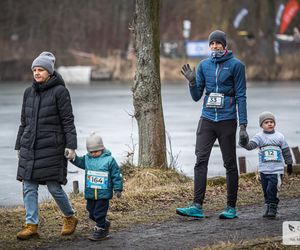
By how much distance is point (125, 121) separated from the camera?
24234 millimetres

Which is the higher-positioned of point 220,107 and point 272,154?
point 220,107

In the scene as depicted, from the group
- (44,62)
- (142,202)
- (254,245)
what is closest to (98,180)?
(44,62)

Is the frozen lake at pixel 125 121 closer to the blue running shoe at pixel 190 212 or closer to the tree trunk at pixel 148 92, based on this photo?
the tree trunk at pixel 148 92

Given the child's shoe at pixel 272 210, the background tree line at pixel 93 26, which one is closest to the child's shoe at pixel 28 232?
the child's shoe at pixel 272 210

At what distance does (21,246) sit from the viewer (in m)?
8.20

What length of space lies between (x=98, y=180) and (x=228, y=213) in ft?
5.64

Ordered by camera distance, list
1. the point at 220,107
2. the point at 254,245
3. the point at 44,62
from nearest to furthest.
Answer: the point at 254,245
the point at 44,62
the point at 220,107

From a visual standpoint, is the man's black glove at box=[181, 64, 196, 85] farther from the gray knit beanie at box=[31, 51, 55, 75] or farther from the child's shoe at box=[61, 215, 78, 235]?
the child's shoe at box=[61, 215, 78, 235]

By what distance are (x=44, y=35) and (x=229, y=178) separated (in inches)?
2345

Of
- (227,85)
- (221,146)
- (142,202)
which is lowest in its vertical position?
→ (142,202)

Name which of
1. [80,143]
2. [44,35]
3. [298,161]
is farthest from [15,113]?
[44,35]

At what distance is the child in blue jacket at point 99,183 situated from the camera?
8344mm

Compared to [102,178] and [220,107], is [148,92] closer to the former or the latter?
[220,107]

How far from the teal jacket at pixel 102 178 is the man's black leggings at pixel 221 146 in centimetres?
138
